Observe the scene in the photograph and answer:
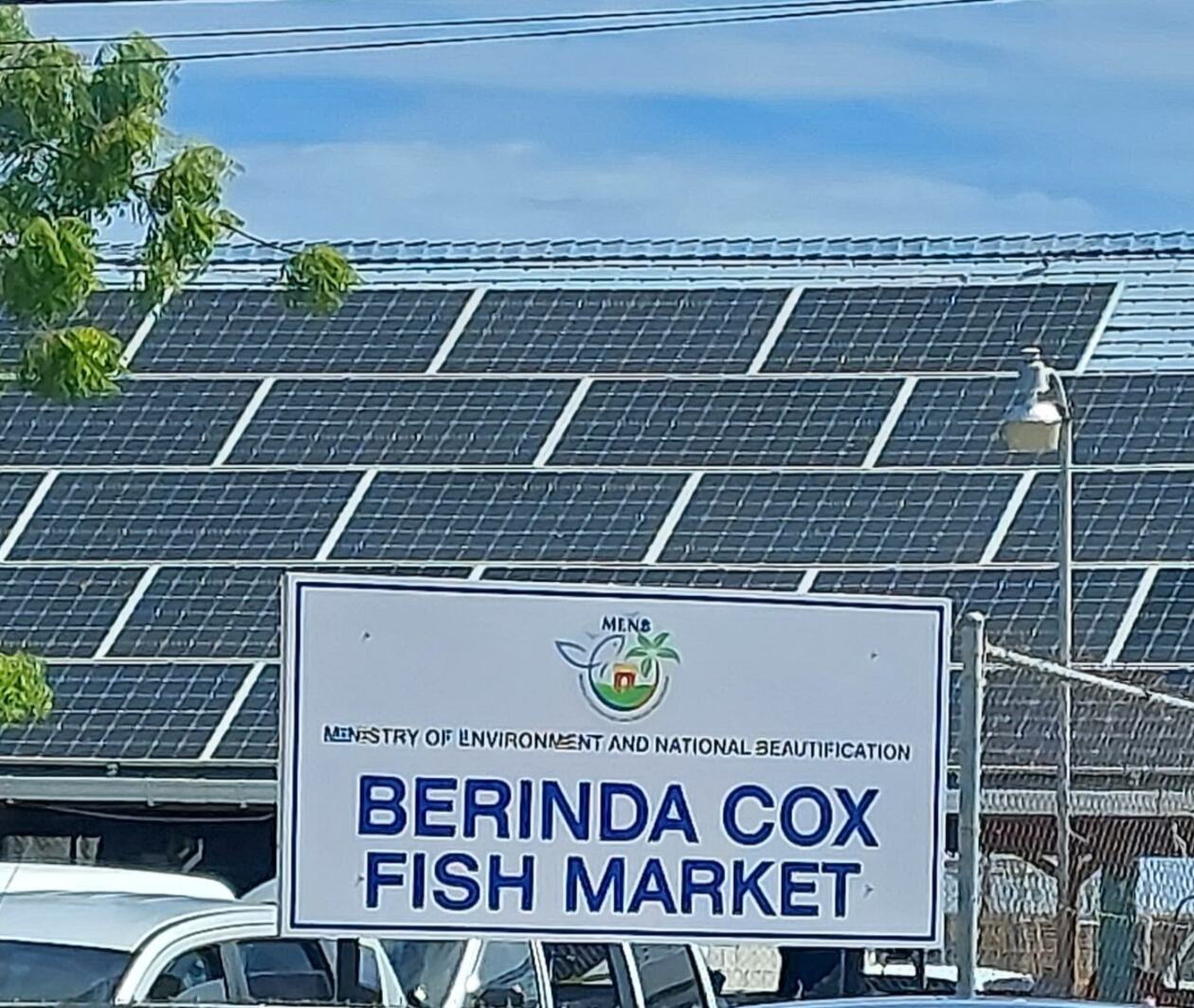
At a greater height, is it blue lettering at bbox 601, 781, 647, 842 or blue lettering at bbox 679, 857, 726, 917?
blue lettering at bbox 601, 781, 647, 842

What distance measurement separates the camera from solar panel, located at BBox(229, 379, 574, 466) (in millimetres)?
19797

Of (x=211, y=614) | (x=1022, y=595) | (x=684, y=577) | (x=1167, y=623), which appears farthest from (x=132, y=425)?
(x=1167, y=623)

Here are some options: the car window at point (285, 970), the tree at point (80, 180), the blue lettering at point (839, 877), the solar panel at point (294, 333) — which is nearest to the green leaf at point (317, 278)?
the tree at point (80, 180)

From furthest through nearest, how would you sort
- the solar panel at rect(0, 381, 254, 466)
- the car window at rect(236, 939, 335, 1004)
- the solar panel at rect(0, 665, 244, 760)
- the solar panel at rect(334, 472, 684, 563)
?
the solar panel at rect(0, 381, 254, 466), the solar panel at rect(334, 472, 684, 563), the solar panel at rect(0, 665, 244, 760), the car window at rect(236, 939, 335, 1004)

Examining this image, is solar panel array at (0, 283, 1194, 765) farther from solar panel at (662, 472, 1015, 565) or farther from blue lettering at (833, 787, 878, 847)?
blue lettering at (833, 787, 878, 847)

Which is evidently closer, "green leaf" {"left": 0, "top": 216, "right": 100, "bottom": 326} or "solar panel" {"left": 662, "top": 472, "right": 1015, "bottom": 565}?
"green leaf" {"left": 0, "top": 216, "right": 100, "bottom": 326}

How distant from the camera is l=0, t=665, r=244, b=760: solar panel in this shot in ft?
54.8

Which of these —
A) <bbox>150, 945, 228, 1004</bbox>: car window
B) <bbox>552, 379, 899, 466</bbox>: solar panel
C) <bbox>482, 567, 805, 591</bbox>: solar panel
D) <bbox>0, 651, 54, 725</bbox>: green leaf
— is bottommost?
<bbox>150, 945, 228, 1004</bbox>: car window

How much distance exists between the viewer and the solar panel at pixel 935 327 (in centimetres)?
2030

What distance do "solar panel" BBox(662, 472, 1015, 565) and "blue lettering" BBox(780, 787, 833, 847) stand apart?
9903 millimetres

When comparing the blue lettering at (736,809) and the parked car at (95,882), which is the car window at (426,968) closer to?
the parked car at (95,882)

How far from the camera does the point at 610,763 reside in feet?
25.1

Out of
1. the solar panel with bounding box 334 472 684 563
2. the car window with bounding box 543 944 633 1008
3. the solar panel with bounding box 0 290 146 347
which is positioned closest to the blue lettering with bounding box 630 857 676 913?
the car window with bounding box 543 944 633 1008

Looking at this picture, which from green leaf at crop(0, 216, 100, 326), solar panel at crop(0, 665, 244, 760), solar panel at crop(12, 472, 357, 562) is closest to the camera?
green leaf at crop(0, 216, 100, 326)
